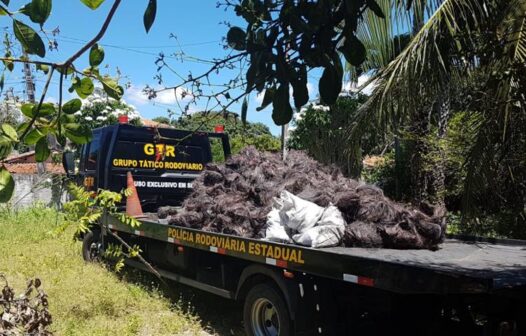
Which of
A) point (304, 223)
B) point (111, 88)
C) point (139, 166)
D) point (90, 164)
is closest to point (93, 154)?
point (90, 164)

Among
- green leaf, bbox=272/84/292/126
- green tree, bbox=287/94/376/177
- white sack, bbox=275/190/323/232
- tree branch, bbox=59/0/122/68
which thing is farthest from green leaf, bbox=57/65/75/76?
white sack, bbox=275/190/323/232

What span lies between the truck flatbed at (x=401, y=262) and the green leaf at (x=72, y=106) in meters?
2.33

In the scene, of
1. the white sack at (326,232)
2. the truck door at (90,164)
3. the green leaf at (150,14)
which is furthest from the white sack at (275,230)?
the truck door at (90,164)

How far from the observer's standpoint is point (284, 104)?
1.48 meters

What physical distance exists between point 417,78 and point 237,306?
3.58 metres

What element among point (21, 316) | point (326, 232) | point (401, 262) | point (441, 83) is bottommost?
point (21, 316)

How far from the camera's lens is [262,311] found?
4789 mm

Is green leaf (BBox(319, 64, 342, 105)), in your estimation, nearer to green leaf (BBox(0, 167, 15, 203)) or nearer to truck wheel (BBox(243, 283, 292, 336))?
green leaf (BBox(0, 167, 15, 203))

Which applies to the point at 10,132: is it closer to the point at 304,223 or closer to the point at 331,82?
the point at 331,82

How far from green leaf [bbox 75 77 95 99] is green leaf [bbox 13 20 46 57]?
0.89 feet

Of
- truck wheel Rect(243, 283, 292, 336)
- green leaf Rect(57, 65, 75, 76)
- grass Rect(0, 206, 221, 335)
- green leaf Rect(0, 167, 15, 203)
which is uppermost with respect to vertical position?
green leaf Rect(57, 65, 75, 76)

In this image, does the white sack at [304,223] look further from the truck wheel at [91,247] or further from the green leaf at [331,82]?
the truck wheel at [91,247]

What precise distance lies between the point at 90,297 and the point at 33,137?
5526 millimetres

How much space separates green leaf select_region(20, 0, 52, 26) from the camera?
1.25 meters
